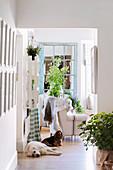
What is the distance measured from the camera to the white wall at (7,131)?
3741 mm

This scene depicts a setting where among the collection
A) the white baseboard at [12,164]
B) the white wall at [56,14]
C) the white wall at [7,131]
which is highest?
the white wall at [56,14]

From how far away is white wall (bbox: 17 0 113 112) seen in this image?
4922 millimetres

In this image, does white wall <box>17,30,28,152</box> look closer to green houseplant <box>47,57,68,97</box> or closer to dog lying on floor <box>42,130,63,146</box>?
dog lying on floor <box>42,130,63,146</box>

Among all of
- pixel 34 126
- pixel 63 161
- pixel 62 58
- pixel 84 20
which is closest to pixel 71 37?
pixel 62 58

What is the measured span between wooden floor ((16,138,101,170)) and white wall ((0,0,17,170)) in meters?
0.36

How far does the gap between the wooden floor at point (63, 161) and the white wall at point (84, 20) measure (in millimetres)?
979

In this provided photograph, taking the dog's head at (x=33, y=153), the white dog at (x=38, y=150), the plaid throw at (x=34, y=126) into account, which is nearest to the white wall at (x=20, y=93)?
the white dog at (x=38, y=150)

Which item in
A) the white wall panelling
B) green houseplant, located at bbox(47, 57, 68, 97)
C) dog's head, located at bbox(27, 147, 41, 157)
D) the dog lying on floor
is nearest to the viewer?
the white wall panelling

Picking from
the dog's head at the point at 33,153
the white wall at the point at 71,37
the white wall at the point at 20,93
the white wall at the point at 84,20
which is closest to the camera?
the white wall at the point at 84,20

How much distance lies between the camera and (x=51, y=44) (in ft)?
32.1

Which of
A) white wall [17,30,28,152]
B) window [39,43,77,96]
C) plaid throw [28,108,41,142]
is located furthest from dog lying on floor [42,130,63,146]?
window [39,43,77,96]

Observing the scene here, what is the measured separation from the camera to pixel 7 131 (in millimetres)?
4125

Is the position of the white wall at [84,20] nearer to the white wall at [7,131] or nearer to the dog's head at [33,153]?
the white wall at [7,131]

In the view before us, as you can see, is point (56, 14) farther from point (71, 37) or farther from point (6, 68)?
point (71, 37)
